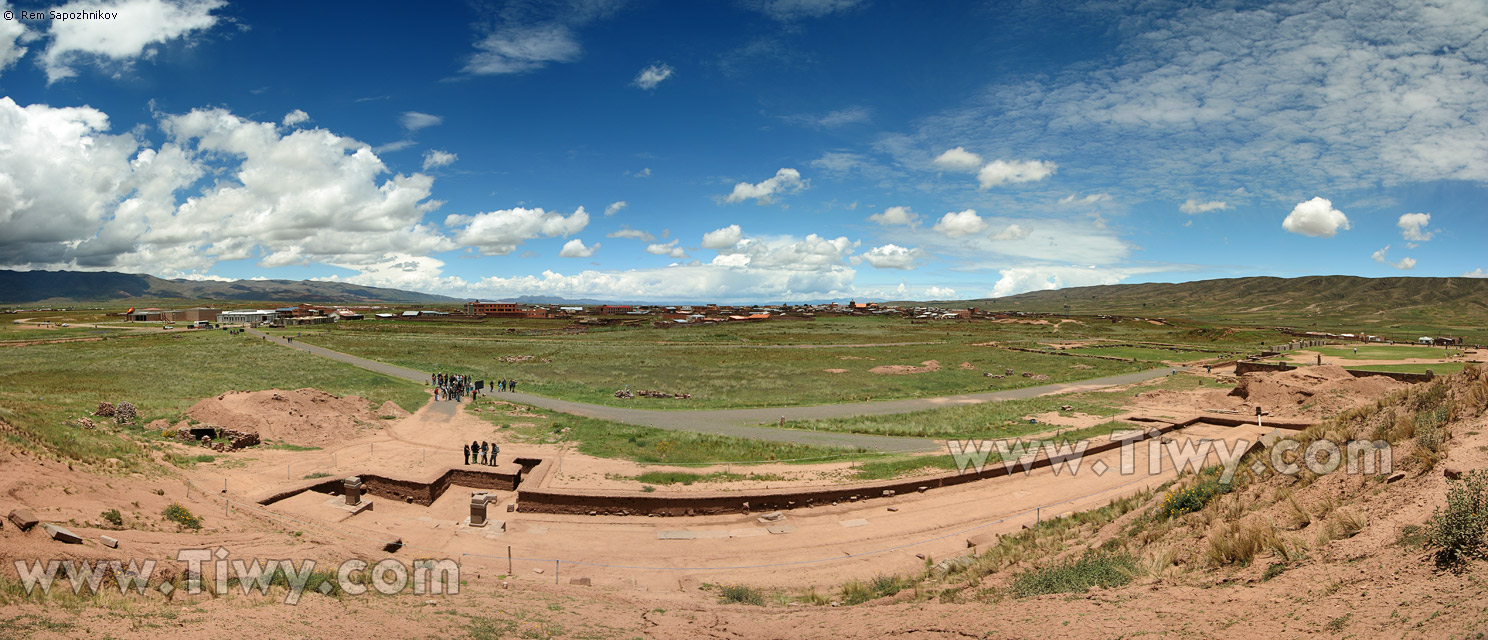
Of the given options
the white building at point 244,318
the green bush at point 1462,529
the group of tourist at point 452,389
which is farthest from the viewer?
the white building at point 244,318

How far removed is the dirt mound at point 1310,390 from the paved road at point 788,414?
1029 centimetres

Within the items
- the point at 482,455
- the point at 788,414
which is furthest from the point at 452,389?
the point at 788,414

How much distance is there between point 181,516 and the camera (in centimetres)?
1278

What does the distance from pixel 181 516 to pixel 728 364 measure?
52.6 meters

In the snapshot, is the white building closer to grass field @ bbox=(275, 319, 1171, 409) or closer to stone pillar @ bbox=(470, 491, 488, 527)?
grass field @ bbox=(275, 319, 1171, 409)

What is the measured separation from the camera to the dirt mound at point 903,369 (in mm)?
57750

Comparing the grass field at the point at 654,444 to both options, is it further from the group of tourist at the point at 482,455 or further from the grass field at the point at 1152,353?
the grass field at the point at 1152,353

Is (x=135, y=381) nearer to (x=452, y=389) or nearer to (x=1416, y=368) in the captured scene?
(x=452, y=389)

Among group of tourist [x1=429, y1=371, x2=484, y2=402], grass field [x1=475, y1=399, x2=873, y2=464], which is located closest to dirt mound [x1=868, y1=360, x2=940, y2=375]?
grass field [x1=475, y1=399, x2=873, y2=464]

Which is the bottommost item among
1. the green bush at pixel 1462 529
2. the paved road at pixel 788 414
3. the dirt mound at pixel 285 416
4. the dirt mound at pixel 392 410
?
the paved road at pixel 788 414

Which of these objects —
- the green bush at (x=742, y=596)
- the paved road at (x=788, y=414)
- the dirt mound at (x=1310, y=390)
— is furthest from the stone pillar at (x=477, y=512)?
the dirt mound at (x=1310, y=390)

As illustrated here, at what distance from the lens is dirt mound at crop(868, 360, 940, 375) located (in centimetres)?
5775

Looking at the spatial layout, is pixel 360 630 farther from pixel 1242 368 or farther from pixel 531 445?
pixel 1242 368

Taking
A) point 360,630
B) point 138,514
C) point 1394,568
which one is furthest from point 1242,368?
point 138,514
